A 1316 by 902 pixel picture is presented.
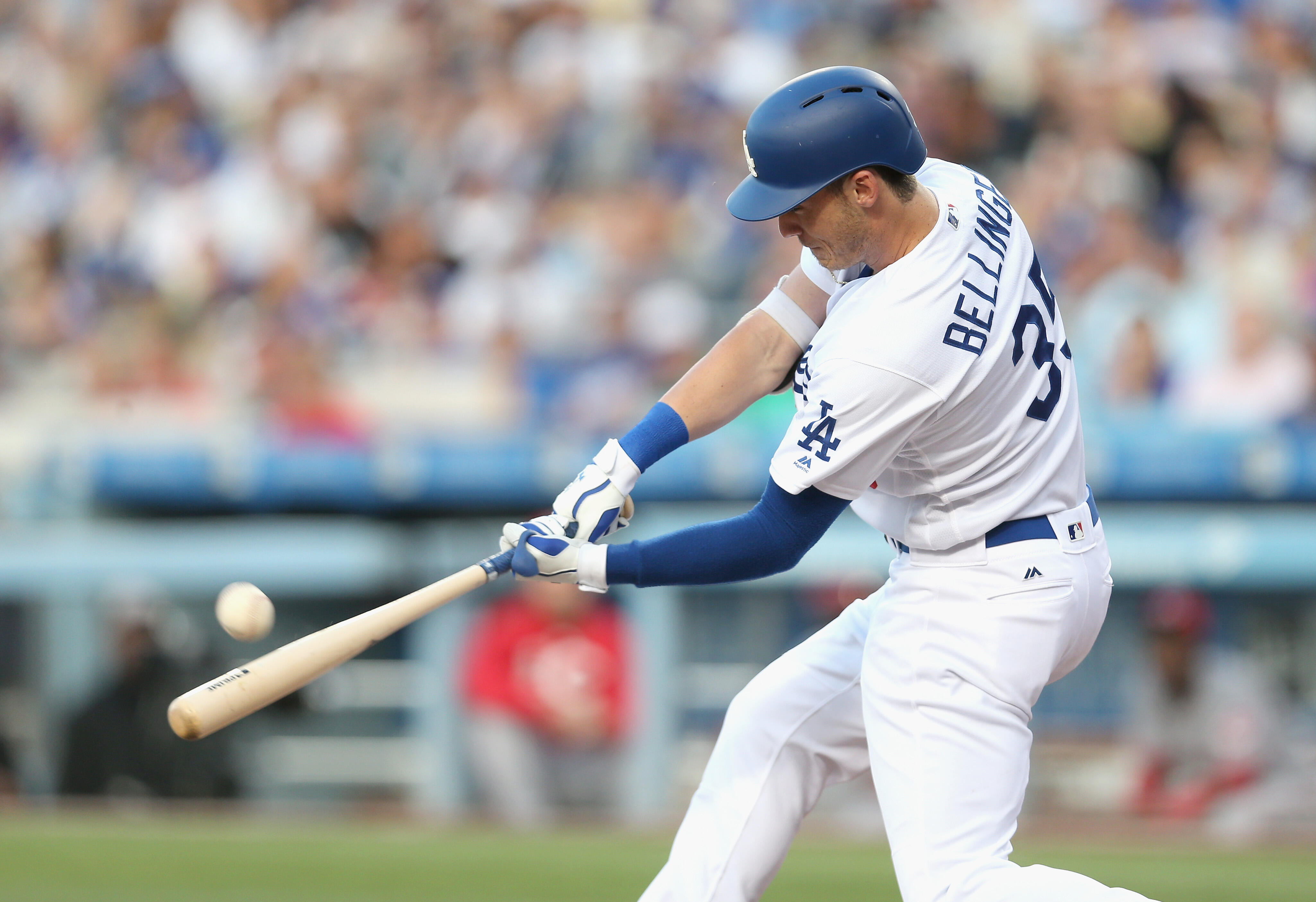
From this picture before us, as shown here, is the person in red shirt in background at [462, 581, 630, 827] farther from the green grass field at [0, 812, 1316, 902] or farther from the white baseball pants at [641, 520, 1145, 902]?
the white baseball pants at [641, 520, 1145, 902]

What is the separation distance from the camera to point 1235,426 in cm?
634

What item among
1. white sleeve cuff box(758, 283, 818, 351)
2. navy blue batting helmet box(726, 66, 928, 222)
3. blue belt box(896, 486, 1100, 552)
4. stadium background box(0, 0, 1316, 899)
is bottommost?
blue belt box(896, 486, 1100, 552)

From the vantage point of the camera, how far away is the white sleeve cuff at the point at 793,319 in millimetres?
3119

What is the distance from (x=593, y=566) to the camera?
2.82 meters

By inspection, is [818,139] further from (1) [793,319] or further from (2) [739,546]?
(2) [739,546]

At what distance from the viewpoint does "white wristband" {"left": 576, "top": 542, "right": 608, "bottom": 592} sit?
2.81m

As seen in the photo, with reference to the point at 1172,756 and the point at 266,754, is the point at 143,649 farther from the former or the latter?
the point at 1172,756

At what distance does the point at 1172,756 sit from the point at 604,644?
230cm

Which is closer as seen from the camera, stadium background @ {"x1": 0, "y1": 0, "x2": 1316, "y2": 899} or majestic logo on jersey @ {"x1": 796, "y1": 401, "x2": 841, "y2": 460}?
majestic logo on jersey @ {"x1": 796, "y1": 401, "x2": 841, "y2": 460}

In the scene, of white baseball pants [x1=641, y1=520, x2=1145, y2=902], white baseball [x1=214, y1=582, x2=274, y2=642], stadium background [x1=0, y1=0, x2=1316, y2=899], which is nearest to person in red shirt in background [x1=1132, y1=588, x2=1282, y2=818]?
stadium background [x1=0, y1=0, x2=1316, y2=899]

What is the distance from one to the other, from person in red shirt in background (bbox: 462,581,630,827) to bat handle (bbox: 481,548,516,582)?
3.60 m

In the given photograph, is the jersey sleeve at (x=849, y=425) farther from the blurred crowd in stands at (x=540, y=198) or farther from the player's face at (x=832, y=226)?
the blurred crowd in stands at (x=540, y=198)

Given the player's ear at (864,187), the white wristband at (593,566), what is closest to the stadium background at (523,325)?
the white wristband at (593,566)

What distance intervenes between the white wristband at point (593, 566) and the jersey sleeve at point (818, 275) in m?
0.68
